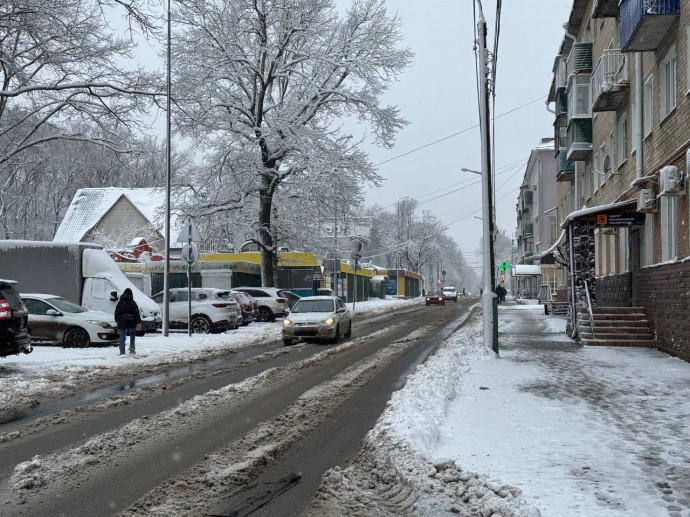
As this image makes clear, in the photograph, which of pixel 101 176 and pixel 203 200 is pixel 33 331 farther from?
pixel 101 176

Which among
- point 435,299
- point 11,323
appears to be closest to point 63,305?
point 11,323

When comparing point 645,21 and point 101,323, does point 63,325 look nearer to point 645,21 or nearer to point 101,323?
point 101,323

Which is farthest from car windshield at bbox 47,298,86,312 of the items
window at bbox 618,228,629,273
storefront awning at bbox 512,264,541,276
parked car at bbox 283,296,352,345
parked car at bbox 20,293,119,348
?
storefront awning at bbox 512,264,541,276

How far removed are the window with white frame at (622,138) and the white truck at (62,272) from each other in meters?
15.3

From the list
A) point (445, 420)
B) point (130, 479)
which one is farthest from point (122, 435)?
point (445, 420)

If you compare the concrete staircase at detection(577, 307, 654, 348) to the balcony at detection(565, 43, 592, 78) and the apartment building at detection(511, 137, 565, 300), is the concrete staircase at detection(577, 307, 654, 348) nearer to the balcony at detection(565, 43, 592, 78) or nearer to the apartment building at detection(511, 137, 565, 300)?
the balcony at detection(565, 43, 592, 78)

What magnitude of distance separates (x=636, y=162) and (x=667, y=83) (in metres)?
2.57

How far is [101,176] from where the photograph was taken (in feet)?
213

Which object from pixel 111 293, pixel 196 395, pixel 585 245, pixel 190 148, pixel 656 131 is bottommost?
pixel 196 395

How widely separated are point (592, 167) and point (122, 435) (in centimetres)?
2429

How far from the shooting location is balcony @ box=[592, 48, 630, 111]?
20734 mm

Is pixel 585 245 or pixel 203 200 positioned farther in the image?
pixel 203 200

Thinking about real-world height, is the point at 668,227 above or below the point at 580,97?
below

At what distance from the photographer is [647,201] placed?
17578mm
